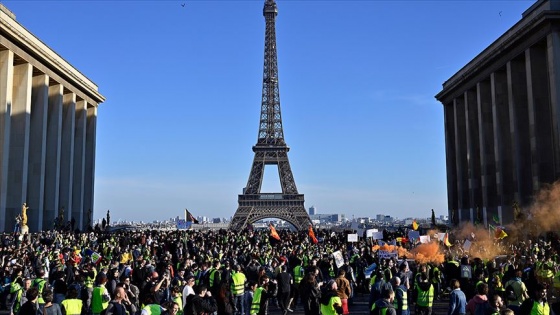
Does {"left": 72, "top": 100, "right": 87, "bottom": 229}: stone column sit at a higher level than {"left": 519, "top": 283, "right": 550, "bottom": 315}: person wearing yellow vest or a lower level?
higher

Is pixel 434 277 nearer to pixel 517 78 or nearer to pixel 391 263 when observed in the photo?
pixel 391 263

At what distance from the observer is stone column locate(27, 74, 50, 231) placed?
49.5 meters

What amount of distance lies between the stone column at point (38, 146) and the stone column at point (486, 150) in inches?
1529

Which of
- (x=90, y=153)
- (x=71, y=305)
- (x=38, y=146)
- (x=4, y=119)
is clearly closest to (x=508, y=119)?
(x=38, y=146)

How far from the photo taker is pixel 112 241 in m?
32.6

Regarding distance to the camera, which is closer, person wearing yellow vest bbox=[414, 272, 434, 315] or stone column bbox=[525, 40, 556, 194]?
person wearing yellow vest bbox=[414, 272, 434, 315]

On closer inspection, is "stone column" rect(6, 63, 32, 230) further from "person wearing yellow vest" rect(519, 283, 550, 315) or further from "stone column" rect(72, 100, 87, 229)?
"person wearing yellow vest" rect(519, 283, 550, 315)

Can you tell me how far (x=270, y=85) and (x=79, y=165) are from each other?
5000cm

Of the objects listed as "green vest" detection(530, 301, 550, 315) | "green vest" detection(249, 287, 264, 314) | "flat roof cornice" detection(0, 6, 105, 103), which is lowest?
"green vest" detection(249, 287, 264, 314)

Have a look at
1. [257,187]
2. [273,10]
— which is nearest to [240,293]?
[257,187]

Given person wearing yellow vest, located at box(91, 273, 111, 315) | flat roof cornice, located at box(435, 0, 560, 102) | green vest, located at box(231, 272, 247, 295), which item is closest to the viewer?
person wearing yellow vest, located at box(91, 273, 111, 315)

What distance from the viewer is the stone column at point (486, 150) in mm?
54094

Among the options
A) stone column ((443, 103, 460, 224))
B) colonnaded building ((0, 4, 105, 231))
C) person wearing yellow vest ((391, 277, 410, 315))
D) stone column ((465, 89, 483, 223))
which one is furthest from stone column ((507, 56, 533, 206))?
colonnaded building ((0, 4, 105, 231))

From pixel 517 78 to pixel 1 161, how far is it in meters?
39.9
